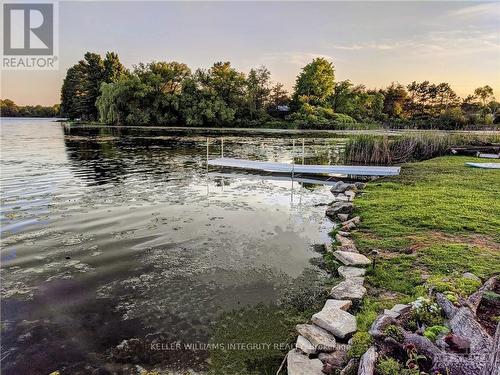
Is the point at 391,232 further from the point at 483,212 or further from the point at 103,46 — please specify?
the point at 103,46

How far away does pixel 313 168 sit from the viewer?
14.4 meters

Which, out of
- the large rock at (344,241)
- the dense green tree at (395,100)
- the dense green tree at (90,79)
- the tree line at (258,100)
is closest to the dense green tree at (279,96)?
the tree line at (258,100)

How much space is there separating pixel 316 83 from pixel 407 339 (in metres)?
59.6

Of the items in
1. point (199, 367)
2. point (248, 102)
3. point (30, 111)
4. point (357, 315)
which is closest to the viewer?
point (199, 367)

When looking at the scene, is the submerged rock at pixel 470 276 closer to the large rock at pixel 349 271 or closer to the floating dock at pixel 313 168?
the large rock at pixel 349 271

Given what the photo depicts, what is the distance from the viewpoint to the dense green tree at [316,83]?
58656 mm

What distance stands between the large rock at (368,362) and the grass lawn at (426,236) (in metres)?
0.67

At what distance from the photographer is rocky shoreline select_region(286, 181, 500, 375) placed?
2.54 metres

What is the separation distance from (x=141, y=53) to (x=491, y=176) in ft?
201

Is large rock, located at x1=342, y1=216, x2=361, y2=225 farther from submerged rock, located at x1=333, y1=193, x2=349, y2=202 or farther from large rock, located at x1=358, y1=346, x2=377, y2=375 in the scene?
large rock, located at x1=358, y1=346, x2=377, y2=375

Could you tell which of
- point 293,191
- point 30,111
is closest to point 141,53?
point 293,191

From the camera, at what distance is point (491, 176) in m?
11.7

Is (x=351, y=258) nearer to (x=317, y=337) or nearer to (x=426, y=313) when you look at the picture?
(x=426, y=313)

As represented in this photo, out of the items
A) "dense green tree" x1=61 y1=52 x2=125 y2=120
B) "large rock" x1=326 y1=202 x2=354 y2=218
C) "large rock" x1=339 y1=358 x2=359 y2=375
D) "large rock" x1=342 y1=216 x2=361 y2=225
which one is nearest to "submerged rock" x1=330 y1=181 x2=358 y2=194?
"large rock" x1=326 y1=202 x2=354 y2=218
